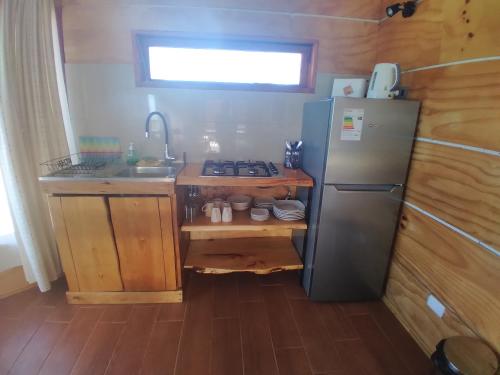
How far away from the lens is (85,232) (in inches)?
60.2

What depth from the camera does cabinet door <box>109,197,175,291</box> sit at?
1505mm

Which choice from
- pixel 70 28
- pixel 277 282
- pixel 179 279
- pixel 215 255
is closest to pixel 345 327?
pixel 277 282

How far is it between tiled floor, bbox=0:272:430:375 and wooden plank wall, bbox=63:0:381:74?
5.94ft

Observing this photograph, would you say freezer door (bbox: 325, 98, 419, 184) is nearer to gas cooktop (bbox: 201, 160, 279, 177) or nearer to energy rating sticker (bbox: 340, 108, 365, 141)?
energy rating sticker (bbox: 340, 108, 365, 141)

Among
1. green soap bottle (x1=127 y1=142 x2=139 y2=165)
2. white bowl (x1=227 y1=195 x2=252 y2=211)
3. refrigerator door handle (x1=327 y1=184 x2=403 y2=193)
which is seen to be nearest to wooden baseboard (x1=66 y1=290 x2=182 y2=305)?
white bowl (x1=227 y1=195 x2=252 y2=211)

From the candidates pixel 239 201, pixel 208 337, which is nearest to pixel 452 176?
pixel 239 201

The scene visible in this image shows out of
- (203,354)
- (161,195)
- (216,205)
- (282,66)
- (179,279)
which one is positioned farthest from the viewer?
(282,66)

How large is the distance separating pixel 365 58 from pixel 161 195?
1.88m

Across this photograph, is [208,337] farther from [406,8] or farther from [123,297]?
[406,8]

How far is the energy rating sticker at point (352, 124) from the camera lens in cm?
138

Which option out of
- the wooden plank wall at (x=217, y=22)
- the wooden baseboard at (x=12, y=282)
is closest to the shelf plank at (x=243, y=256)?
the wooden baseboard at (x=12, y=282)

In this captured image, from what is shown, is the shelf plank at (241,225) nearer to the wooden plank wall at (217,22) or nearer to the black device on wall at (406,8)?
the wooden plank wall at (217,22)

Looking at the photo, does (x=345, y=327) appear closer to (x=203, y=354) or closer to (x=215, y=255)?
(x=203, y=354)

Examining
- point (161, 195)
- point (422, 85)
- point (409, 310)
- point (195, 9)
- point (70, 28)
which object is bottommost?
point (409, 310)
